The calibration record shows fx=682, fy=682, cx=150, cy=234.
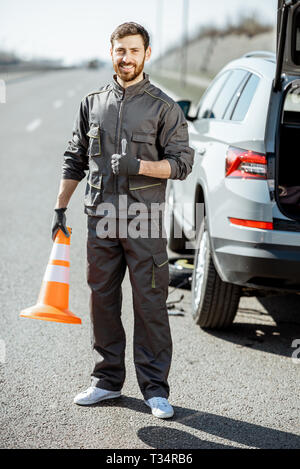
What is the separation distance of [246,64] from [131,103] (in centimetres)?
210

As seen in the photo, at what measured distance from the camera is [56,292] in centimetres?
382

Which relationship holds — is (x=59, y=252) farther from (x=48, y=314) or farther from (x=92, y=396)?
(x=92, y=396)

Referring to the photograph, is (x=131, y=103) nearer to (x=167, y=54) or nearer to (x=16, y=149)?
(x=16, y=149)

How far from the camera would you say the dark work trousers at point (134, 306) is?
11.6 ft

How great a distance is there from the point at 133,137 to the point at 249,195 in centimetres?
102

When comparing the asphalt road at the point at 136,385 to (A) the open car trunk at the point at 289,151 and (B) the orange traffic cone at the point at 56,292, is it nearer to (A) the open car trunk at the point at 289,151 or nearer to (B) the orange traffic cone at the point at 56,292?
(B) the orange traffic cone at the point at 56,292

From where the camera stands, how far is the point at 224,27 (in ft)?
210

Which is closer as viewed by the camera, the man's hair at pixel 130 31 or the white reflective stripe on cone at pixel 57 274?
the man's hair at pixel 130 31

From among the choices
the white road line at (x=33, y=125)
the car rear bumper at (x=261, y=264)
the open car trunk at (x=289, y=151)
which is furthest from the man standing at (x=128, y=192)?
the white road line at (x=33, y=125)

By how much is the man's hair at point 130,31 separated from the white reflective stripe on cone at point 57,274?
1291mm

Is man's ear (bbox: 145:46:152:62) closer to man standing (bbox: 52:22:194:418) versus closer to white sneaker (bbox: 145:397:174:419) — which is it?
man standing (bbox: 52:22:194:418)

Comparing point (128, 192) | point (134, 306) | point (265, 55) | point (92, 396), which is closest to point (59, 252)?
point (134, 306)

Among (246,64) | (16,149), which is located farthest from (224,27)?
(246,64)

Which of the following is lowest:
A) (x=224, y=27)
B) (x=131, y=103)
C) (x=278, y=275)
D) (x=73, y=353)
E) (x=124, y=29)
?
(x=73, y=353)
